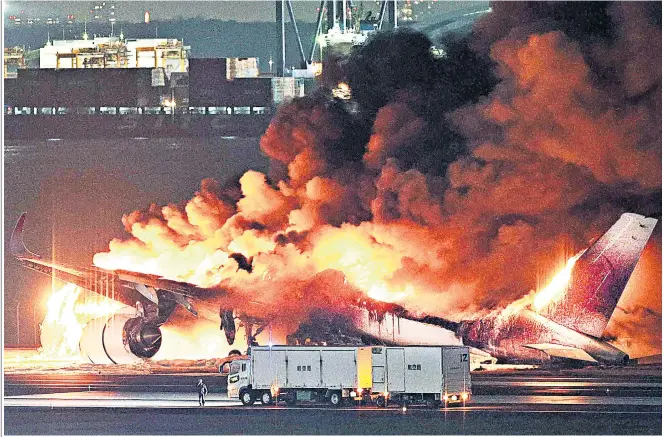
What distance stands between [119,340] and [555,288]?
12.5ft

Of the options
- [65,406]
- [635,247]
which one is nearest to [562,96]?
[635,247]

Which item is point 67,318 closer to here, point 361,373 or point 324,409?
point 324,409

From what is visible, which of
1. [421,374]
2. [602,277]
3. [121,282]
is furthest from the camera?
[121,282]

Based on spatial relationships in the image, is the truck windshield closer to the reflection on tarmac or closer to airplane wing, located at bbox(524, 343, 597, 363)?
the reflection on tarmac

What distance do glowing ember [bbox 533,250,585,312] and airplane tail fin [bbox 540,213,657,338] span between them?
0.03 m

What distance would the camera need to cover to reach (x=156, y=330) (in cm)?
1405

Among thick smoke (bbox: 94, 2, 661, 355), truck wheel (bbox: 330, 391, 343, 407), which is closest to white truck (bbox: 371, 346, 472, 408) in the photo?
truck wheel (bbox: 330, 391, 343, 407)

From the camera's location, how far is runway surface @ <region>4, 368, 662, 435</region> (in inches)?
516

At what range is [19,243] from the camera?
14.0 metres

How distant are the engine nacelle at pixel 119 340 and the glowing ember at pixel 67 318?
7 cm

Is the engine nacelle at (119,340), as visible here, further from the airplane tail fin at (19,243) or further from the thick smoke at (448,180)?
the airplane tail fin at (19,243)

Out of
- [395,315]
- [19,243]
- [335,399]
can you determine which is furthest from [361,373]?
[19,243]

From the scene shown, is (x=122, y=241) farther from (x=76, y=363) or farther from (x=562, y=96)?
(x=562, y=96)

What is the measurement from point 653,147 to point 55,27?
16.9 feet
